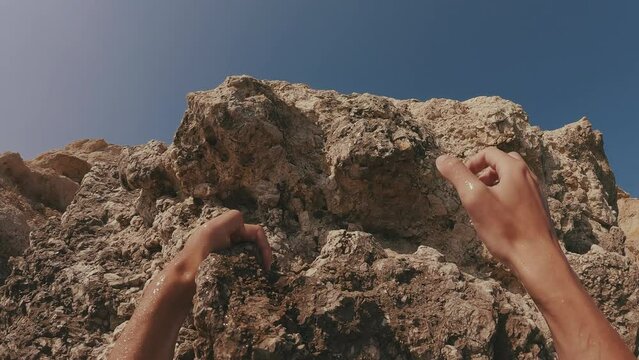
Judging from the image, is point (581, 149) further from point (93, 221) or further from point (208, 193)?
point (93, 221)

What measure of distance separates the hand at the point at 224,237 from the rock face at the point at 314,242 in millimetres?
128

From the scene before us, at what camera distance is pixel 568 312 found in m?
1.86

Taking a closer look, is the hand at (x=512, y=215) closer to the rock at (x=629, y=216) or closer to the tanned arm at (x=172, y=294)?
the tanned arm at (x=172, y=294)

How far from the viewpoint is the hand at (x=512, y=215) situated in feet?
6.94

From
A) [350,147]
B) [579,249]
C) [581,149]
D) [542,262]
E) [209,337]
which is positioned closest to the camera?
[542,262]

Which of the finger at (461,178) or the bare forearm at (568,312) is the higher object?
the finger at (461,178)

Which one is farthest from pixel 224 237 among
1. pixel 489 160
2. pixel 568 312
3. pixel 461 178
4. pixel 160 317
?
pixel 568 312

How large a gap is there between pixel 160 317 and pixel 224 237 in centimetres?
72

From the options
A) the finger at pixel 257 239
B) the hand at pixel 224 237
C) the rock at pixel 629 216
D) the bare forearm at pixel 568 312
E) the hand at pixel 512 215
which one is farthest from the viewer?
the rock at pixel 629 216

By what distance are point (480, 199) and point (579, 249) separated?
350 cm

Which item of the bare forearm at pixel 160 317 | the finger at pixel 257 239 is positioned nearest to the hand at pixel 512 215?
the finger at pixel 257 239

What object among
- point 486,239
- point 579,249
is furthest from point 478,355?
point 579,249

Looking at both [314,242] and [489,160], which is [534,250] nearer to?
[489,160]

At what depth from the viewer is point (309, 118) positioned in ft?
16.6
